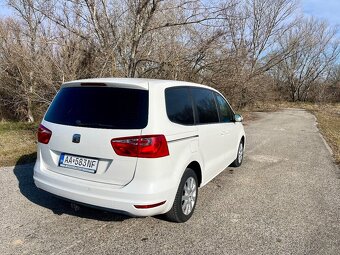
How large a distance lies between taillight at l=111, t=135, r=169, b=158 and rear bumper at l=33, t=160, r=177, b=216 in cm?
31

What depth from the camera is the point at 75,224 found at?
3.96 m

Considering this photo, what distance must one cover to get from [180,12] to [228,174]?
6.47 metres

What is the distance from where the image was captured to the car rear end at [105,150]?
3451mm

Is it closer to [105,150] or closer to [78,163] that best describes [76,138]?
[78,163]

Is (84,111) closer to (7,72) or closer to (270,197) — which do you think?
(270,197)

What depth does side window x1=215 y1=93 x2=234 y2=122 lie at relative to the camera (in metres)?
5.61

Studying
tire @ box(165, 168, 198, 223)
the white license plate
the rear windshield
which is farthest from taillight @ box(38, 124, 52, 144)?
tire @ box(165, 168, 198, 223)

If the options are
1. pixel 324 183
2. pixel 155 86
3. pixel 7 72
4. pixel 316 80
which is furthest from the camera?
pixel 316 80

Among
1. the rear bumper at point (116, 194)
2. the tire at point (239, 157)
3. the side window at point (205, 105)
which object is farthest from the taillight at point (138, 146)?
the tire at point (239, 157)

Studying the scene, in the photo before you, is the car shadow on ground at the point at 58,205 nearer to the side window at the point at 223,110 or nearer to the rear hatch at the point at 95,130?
the rear hatch at the point at 95,130

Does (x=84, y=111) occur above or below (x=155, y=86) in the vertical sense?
below

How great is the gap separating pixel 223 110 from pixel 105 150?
9.26 feet

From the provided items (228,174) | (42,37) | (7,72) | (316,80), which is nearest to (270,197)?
(228,174)

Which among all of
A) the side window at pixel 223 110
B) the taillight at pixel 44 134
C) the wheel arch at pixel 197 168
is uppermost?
the side window at pixel 223 110
